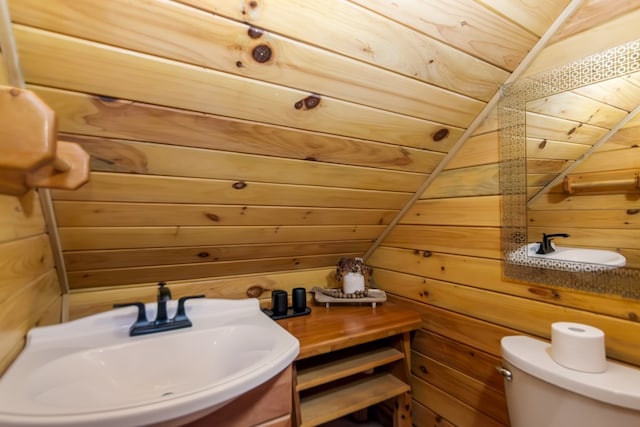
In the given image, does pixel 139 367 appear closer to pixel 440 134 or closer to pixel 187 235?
pixel 187 235

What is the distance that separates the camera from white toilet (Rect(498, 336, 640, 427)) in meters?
0.75

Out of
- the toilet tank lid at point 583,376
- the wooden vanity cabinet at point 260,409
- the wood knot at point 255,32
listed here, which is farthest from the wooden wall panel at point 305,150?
the wooden vanity cabinet at point 260,409

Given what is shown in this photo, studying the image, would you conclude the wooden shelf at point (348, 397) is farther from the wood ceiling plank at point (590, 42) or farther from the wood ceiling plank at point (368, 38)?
the wood ceiling plank at point (590, 42)

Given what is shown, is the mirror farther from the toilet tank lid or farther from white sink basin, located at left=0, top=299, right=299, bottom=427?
white sink basin, located at left=0, top=299, right=299, bottom=427

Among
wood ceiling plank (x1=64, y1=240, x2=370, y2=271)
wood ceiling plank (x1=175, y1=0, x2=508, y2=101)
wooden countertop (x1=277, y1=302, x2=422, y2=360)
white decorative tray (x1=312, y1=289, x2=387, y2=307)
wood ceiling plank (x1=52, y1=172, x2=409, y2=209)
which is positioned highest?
wood ceiling plank (x1=175, y1=0, x2=508, y2=101)

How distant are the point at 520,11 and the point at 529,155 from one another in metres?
0.45

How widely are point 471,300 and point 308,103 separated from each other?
1004mm

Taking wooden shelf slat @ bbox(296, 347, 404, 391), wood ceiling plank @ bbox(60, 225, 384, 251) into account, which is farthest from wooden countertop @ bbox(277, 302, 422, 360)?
A: wood ceiling plank @ bbox(60, 225, 384, 251)

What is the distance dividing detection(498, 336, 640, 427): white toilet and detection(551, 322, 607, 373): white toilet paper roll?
16mm

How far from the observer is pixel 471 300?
50.1 inches

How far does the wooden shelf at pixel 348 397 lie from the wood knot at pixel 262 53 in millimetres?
1187

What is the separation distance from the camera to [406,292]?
1574 millimetres

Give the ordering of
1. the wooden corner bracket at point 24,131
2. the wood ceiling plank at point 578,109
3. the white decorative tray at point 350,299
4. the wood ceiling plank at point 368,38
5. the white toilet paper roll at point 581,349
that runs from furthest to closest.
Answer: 1. the white decorative tray at point 350,299
2. the wood ceiling plank at point 578,109
3. the white toilet paper roll at point 581,349
4. the wood ceiling plank at point 368,38
5. the wooden corner bracket at point 24,131

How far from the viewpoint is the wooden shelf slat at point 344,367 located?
3.84 feet
